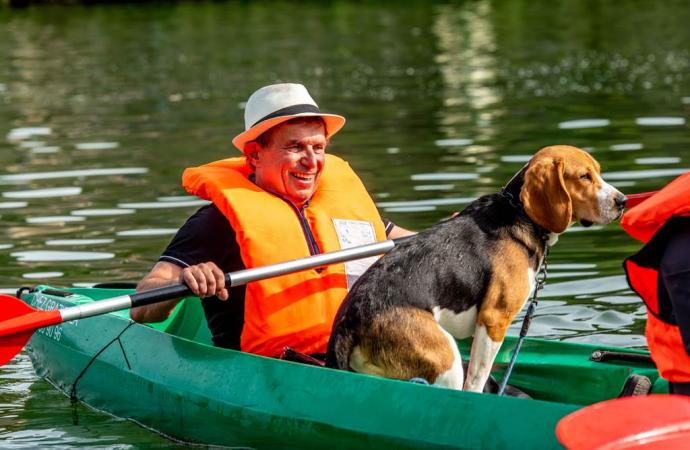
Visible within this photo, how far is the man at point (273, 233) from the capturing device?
5918mm

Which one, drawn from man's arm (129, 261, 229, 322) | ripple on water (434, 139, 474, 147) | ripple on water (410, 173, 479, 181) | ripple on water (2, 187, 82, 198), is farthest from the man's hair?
ripple on water (434, 139, 474, 147)

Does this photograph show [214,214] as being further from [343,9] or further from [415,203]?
[343,9]

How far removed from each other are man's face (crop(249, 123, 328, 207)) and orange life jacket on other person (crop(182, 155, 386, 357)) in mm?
56

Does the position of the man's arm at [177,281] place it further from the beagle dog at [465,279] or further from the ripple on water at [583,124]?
the ripple on water at [583,124]

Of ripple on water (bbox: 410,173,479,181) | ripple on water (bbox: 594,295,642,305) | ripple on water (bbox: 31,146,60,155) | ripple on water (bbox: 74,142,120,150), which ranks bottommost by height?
ripple on water (bbox: 594,295,642,305)

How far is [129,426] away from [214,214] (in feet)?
3.87

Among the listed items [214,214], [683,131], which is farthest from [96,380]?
[683,131]

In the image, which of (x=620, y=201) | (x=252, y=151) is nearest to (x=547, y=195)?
(x=620, y=201)

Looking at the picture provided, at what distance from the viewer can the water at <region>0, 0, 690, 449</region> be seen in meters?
8.94

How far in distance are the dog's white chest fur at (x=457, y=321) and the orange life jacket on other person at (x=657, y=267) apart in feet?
3.29

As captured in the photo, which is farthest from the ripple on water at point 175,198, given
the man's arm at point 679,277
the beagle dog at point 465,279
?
the man's arm at point 679,277

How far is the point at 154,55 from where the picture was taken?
27.7m

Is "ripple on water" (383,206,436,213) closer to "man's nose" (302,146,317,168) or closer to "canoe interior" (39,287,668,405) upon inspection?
"canoe interior" (39,287,668,405)

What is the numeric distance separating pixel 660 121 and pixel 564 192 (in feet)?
35.0
